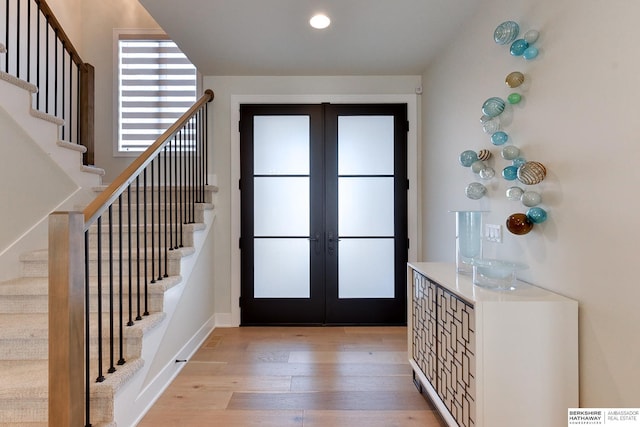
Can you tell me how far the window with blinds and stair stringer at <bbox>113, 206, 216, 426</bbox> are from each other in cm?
147

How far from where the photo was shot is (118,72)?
375 centimetres

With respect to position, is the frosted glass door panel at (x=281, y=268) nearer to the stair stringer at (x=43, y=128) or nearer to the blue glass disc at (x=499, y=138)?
the stair stringer at (x=43, y=128)

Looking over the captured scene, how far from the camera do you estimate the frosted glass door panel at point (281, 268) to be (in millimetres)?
3393

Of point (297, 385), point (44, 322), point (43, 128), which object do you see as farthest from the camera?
point (43, 128)

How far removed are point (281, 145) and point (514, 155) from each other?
225 cm

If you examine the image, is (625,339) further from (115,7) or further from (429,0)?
(115,7)

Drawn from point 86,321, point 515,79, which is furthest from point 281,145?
point 86,321

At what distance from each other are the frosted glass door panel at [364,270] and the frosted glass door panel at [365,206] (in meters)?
0.12

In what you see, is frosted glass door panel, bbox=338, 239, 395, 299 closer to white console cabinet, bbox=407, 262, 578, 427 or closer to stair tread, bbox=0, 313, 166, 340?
stair tread, bbox=0, 313, 166, 340

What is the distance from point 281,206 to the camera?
341 centimetres

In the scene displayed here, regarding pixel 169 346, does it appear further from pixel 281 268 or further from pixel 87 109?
pixel 87 109

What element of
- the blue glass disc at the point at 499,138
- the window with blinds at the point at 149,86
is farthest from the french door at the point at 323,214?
the blue glass disc at the point at 499,138

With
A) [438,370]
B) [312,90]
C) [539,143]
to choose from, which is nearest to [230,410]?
[438,370]

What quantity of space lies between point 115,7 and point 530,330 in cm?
506
